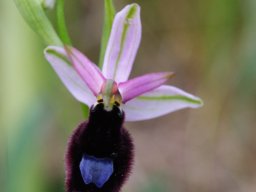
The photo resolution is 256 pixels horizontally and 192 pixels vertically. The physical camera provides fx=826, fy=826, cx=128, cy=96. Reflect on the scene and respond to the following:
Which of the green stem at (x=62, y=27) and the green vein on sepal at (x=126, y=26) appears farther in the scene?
the green stem at (x=62, y=27)

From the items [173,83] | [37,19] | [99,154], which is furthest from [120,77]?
[173,83]

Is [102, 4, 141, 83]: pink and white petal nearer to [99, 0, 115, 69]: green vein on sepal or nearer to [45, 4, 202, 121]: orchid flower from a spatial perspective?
[45, 4, 202, 121]: orchid flower

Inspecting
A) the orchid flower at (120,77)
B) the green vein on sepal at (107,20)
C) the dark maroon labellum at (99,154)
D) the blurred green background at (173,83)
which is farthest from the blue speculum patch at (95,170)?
the blurred green background at (173,83)

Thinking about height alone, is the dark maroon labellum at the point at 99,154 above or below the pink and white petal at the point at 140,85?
below

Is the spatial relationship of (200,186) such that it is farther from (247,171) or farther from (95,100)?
(95,100)

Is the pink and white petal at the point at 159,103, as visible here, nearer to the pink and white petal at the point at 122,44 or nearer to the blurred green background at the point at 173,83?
the pink and white petal at the point at 122,44

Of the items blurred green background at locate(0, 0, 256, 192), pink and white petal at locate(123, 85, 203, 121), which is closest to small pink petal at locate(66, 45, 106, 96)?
pink and white petal at locate(123, 85, 203, 121)

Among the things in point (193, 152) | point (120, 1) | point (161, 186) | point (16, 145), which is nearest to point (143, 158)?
point (193, 152)
